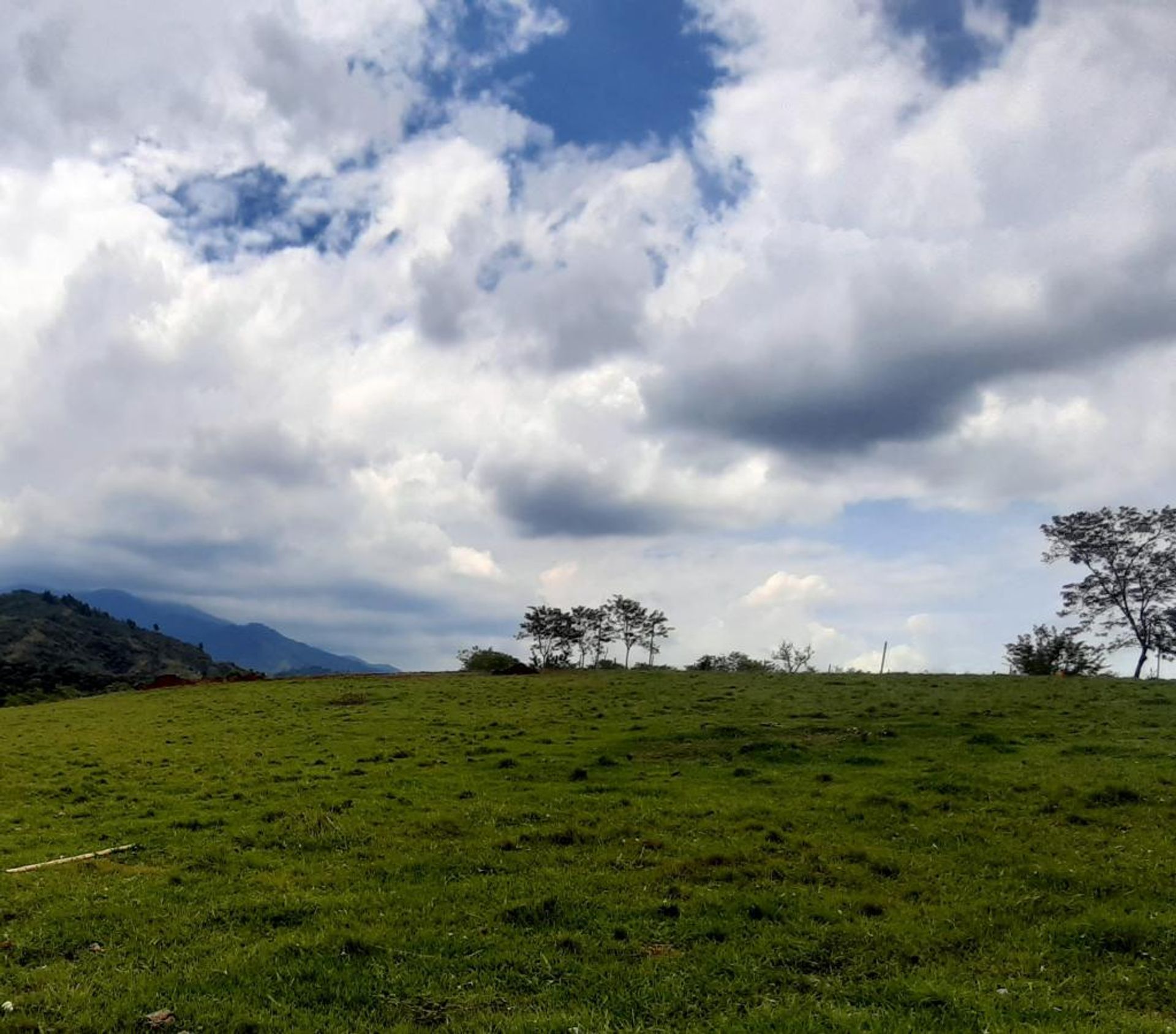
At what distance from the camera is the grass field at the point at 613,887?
1012 centimetres

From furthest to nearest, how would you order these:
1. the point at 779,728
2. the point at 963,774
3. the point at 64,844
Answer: the point at 779,728, the point at 963,774, the point at 64,844

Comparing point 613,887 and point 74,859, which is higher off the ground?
point 613,887

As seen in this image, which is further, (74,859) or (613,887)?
(74,859)

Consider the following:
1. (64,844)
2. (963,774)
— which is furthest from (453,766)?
(963,774)

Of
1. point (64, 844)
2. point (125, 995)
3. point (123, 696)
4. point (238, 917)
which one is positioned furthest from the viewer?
point (123, 696)

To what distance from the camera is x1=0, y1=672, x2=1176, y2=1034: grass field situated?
10.1m

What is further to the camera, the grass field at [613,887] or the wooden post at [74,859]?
the wooden post at [74,859]

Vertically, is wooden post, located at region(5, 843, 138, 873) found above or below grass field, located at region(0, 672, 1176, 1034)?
below

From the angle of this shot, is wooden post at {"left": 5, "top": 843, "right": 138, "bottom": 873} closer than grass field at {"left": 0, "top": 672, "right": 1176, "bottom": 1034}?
No

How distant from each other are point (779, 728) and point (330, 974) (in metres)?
26.9

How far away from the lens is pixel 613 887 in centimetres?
1441

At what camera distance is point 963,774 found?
23.0 metres

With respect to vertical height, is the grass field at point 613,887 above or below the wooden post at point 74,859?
above

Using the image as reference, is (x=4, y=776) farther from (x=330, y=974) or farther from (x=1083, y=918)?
(x=1083, y=918)
